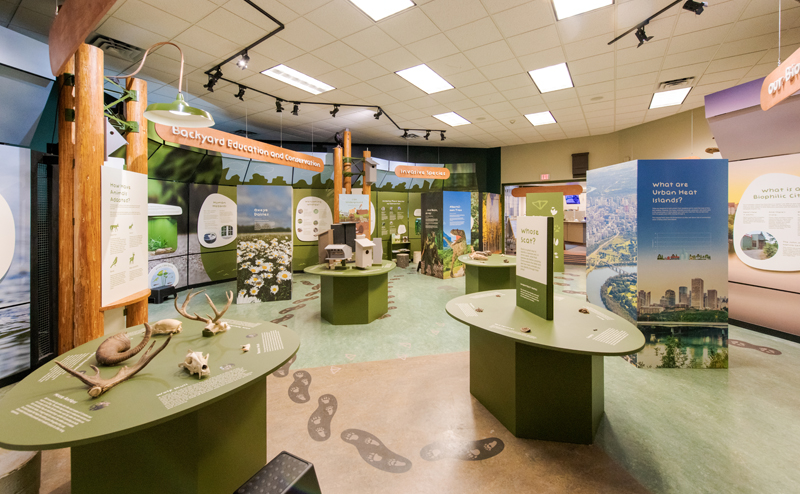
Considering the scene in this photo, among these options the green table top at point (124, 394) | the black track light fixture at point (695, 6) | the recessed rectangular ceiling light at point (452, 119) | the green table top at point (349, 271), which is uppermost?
the recessed rectangular ceiling light at point (452, 119)

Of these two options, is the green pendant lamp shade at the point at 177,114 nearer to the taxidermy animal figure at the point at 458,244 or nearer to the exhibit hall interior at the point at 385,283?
the exhibit hall interior at the point at 385,283

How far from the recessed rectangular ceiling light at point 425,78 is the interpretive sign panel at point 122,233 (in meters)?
3.98

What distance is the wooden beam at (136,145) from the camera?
3.09m

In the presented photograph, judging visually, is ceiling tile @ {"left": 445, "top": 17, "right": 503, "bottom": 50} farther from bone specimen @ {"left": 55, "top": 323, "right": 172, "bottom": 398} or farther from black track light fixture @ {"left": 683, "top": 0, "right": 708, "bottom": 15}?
bone specimen @ {"left": 55, "top": 323, "right": 172, "bottom": 398}

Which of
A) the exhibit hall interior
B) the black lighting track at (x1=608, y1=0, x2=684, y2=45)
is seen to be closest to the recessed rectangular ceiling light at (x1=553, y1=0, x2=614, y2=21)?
the exhibit hall interior

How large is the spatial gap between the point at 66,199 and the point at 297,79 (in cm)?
382

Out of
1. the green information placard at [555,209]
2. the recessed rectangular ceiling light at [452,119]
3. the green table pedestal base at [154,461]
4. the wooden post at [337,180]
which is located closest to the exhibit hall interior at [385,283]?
the green table pedestal base at [154,461]

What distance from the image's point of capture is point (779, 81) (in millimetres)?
2672

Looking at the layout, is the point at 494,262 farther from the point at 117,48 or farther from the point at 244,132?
the point at 244,132

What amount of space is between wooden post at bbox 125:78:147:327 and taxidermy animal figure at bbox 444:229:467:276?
6551mm

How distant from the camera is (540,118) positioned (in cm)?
740

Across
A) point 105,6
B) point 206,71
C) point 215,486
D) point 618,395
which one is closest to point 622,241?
point 618,395

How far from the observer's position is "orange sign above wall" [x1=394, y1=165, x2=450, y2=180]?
24.8ft

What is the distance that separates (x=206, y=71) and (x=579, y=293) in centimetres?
795
